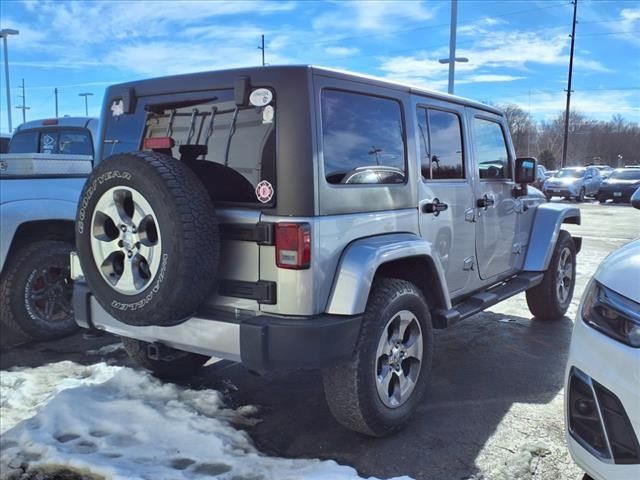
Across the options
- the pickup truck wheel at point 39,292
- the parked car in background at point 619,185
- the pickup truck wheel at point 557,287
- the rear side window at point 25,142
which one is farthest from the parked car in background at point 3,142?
the parked car in background at point 619,185

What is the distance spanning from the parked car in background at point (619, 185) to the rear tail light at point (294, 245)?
24291 mm

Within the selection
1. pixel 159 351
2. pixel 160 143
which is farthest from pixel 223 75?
pixel 159 351

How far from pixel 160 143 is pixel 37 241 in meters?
2.50

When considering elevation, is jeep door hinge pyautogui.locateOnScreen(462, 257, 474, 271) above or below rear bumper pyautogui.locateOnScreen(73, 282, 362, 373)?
above

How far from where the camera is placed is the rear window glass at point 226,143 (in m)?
3.03

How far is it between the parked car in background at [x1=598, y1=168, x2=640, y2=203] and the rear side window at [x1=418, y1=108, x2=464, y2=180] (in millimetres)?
22406

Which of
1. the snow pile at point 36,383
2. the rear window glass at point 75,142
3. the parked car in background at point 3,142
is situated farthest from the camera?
the parked car in background at point 3,142

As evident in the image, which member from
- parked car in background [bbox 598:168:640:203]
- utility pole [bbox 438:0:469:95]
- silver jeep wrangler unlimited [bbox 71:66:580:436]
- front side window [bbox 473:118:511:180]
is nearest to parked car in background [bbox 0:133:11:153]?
silver jeep wrangler unlimited [bbox 71:66:580:436]

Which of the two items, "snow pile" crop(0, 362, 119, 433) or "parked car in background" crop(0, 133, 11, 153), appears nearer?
"snow pile" crop(0, 362, 119, 433)

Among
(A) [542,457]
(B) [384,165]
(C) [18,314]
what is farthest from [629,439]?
(C) [18,314]

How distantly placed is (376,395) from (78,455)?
1.63 metres

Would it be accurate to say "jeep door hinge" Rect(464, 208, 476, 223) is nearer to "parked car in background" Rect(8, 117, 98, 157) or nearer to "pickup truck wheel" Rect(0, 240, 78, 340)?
"pickup truck wheel" Rect(0, 240, 78, 340)

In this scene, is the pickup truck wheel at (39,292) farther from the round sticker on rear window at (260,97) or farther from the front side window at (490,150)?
the front side window at (490,150)

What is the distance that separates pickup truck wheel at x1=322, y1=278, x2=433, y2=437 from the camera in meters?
3.16
